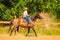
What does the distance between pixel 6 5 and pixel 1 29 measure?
4856 mm

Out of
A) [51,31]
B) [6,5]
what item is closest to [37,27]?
[51,31]

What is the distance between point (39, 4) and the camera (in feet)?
93.0

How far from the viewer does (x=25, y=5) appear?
27641 millimetres

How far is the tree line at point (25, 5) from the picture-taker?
26.1 meters

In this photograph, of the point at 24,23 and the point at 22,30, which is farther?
the point at 22,30

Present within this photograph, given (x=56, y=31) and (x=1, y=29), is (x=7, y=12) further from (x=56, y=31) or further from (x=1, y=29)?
(x=56, y=31)

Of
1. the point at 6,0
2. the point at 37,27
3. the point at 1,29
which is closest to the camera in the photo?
the point at 1,29

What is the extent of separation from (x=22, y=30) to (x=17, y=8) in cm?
410

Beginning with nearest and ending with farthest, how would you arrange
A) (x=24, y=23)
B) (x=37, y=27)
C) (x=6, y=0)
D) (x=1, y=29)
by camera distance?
(x=24, y=23)
(x=1, y=29)
(x=37, y=27)
(x=6, y=0)

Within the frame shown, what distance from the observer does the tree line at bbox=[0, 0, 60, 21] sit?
26.1 meters

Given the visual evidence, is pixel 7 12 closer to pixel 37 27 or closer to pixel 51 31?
pixel 37 27

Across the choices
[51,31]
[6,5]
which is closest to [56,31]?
[51,31]

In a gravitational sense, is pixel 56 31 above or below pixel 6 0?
below

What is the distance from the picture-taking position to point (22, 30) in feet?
76.2
